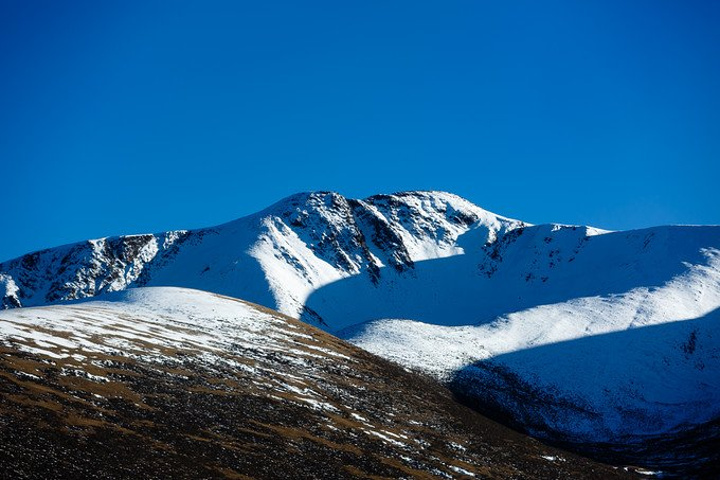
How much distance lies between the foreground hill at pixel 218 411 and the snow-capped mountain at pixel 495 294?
15385 millimetres

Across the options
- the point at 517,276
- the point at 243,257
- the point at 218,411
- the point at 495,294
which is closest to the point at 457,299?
the point at 495,294

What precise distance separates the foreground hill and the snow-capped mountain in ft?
50.5

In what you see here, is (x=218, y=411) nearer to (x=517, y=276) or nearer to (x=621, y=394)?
(x=621, y=394)

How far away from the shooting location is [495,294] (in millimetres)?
160625

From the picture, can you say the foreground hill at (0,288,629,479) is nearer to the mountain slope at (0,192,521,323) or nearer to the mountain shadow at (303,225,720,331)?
the mountain shadow at (303,225,720,331)

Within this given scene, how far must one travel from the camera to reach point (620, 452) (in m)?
61.1

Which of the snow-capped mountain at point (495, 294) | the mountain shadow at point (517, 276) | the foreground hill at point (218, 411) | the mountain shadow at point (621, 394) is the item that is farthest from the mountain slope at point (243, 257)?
the foreground hill at point (218, 411)

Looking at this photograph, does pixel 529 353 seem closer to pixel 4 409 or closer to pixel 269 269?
pixel 4 409

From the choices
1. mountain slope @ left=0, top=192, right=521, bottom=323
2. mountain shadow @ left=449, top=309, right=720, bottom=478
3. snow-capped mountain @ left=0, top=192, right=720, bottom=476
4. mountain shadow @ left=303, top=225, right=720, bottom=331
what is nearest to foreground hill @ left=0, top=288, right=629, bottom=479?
mountain shadow @ left=449, top=309, right=720, bottom=478

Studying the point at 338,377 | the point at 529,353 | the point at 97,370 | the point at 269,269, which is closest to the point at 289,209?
the point at 269,269

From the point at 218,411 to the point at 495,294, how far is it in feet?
422

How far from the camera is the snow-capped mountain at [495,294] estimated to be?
75.8 m

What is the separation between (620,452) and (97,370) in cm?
4762

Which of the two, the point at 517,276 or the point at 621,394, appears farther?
the point at 517,276
